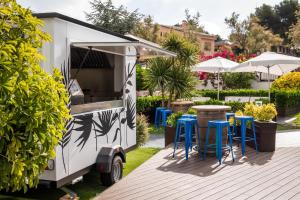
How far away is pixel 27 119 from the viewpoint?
3.46 metres

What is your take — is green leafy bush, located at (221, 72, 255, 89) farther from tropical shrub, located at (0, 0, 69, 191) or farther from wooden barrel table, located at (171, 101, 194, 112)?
tropical shrub, located at (0, 0, 69, 191)

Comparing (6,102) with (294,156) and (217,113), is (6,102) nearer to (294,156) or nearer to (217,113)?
(217,113)

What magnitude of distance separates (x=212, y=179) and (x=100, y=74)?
3301mm

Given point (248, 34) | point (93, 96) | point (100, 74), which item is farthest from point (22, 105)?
point (248, 34)

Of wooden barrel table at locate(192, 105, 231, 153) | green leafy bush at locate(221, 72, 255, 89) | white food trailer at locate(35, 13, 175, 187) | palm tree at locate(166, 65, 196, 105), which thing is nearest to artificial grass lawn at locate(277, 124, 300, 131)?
palm tree at locate(166, 65, 196, 105)

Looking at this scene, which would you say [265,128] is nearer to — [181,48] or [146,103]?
[146,103]

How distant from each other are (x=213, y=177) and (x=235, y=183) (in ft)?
1.74

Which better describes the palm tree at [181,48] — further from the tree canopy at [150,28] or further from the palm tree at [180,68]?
the tree canopy at [150,28]

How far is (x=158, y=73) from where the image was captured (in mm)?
16156

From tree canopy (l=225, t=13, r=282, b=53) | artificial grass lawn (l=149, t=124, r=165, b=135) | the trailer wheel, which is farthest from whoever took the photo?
tree canopy (l=225, t=13, r=282, b=53)

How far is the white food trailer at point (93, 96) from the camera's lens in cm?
538

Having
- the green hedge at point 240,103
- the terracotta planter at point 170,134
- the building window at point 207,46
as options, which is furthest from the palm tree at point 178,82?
the building window at point 207,46

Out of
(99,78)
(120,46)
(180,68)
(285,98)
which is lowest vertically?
(285,98)

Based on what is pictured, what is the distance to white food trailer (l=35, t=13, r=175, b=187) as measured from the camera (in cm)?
538
